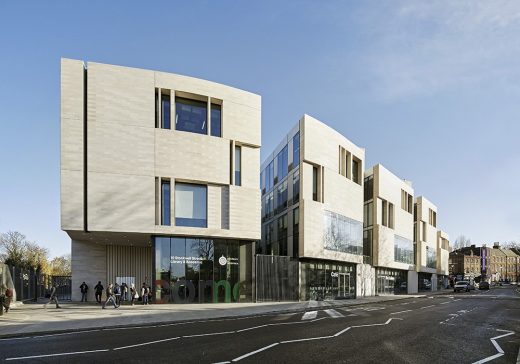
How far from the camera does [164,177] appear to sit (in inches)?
1171

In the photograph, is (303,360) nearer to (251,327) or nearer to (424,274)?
(251,327)

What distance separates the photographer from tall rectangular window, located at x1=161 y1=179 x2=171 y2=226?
29.7 meters

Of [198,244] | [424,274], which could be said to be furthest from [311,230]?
[424,274]

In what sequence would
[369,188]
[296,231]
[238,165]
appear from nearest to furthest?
[238,165] → [296,231] → [369,188]

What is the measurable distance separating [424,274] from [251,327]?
66848 millimetres

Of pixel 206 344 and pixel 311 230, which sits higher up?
pixel 311 230

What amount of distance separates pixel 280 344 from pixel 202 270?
18.8m

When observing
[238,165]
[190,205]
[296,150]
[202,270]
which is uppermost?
[296,150]

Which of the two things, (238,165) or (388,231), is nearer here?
(238,165)

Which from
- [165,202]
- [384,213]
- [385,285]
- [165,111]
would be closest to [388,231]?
[384,213]

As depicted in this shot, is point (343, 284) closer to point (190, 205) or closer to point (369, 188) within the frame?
point (369, 188)

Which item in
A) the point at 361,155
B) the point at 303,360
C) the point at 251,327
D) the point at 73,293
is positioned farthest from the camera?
the point at 361,155

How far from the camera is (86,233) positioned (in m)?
29.1

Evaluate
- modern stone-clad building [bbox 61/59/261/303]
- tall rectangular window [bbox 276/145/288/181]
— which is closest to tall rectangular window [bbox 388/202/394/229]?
tall rectangular window [bbox 276/145/288/181]
